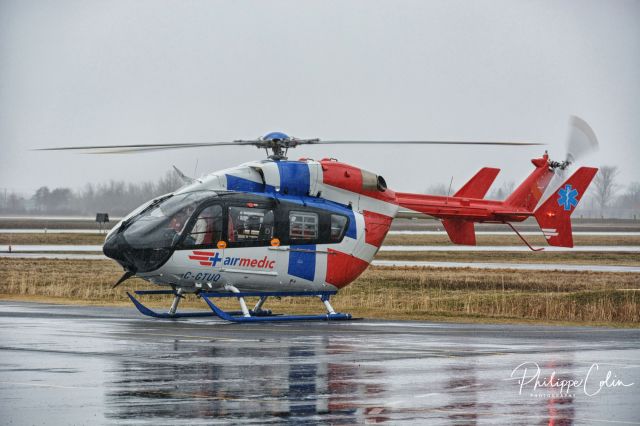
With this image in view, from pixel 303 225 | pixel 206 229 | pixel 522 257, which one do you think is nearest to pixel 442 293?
pixel 303 225

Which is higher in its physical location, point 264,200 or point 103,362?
point 264,200

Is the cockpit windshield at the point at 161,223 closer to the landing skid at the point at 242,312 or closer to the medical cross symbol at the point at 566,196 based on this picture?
the landing skid at the point at 242,312

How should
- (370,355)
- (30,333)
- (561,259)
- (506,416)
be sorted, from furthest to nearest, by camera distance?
1. (561,259)
2. (30,333)
3. (370,355)
4. (506,416)

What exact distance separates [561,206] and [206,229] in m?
11.9

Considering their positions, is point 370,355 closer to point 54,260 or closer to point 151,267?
point 151,267

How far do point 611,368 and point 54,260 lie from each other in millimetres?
45140

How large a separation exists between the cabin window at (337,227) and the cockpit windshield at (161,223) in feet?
11.4

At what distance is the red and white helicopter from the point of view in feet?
82.5

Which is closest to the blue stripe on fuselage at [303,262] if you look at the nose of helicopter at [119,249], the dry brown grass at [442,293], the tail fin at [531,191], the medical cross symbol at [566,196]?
the dry brown grass at [442,293]

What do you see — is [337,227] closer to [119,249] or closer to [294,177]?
[294,177]

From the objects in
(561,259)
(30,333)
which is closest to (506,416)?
(30,333)

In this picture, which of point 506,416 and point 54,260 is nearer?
point 506,416

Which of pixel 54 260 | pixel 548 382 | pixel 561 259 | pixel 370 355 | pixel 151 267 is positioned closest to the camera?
pixel 548 382

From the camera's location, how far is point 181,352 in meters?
19.2
